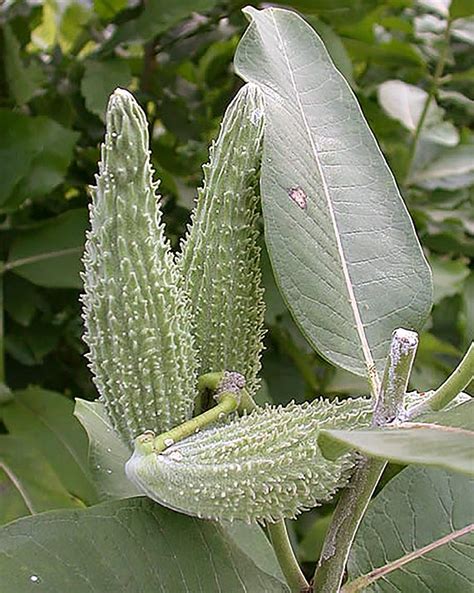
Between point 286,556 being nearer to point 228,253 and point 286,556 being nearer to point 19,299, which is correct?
point 228,253

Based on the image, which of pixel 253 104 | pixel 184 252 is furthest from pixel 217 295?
pixel 253 104

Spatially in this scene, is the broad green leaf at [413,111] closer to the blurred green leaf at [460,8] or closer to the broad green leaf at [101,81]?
the blurred green leaf at [460,8]

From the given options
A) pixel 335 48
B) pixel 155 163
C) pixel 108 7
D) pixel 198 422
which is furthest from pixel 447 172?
pixel 198 422

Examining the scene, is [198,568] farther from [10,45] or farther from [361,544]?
[10,45]

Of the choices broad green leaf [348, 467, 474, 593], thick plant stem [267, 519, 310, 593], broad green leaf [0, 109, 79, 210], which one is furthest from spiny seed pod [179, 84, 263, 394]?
broad green leaf [0, 109, 79, 210]

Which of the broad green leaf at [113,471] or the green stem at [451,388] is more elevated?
the green stem at [451,388]

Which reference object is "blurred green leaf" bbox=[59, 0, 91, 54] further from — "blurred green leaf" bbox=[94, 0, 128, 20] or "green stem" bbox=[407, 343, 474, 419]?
"green stem" bbox=[407, 343, 474, 419]

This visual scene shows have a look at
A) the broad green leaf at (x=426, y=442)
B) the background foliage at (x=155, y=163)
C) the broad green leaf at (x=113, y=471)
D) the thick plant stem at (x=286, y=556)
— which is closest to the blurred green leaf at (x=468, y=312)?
the background foliage at (x=155, y=163)
